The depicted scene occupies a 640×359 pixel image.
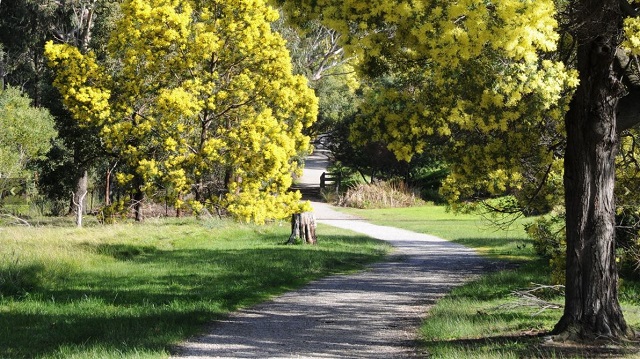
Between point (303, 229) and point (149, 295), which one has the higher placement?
point (303, 229)

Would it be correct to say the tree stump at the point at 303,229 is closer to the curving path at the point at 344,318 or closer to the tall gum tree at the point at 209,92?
the tall gum tree at the point at 209,92

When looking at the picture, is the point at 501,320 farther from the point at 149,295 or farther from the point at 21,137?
the point at 21,137

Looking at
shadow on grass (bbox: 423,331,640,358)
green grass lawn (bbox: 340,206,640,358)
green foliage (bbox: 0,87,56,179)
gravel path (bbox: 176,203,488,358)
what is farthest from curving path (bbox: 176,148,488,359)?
green foliage (bbox: 0,87,56,179)

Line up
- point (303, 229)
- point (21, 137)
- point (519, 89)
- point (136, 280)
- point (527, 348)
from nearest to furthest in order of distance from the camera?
point (519, 89) → point (527, 348) → point (136, 280) → point (303, 229) → point (21, 137)

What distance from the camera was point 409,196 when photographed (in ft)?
136

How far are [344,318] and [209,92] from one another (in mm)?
8003

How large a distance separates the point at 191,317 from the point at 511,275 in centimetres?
649

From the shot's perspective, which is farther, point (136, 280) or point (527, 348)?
point (136, 280)

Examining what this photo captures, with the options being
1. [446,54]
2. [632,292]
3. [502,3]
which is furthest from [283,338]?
[632,292]

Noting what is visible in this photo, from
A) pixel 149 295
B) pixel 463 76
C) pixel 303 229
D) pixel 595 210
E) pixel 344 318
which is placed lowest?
pixel 344 318

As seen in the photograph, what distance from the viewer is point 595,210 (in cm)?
784

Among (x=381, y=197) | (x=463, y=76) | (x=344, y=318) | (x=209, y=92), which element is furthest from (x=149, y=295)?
(x=381, y=197)

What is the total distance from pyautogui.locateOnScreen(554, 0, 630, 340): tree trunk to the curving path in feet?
5.94

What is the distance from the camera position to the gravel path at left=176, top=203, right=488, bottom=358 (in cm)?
790
